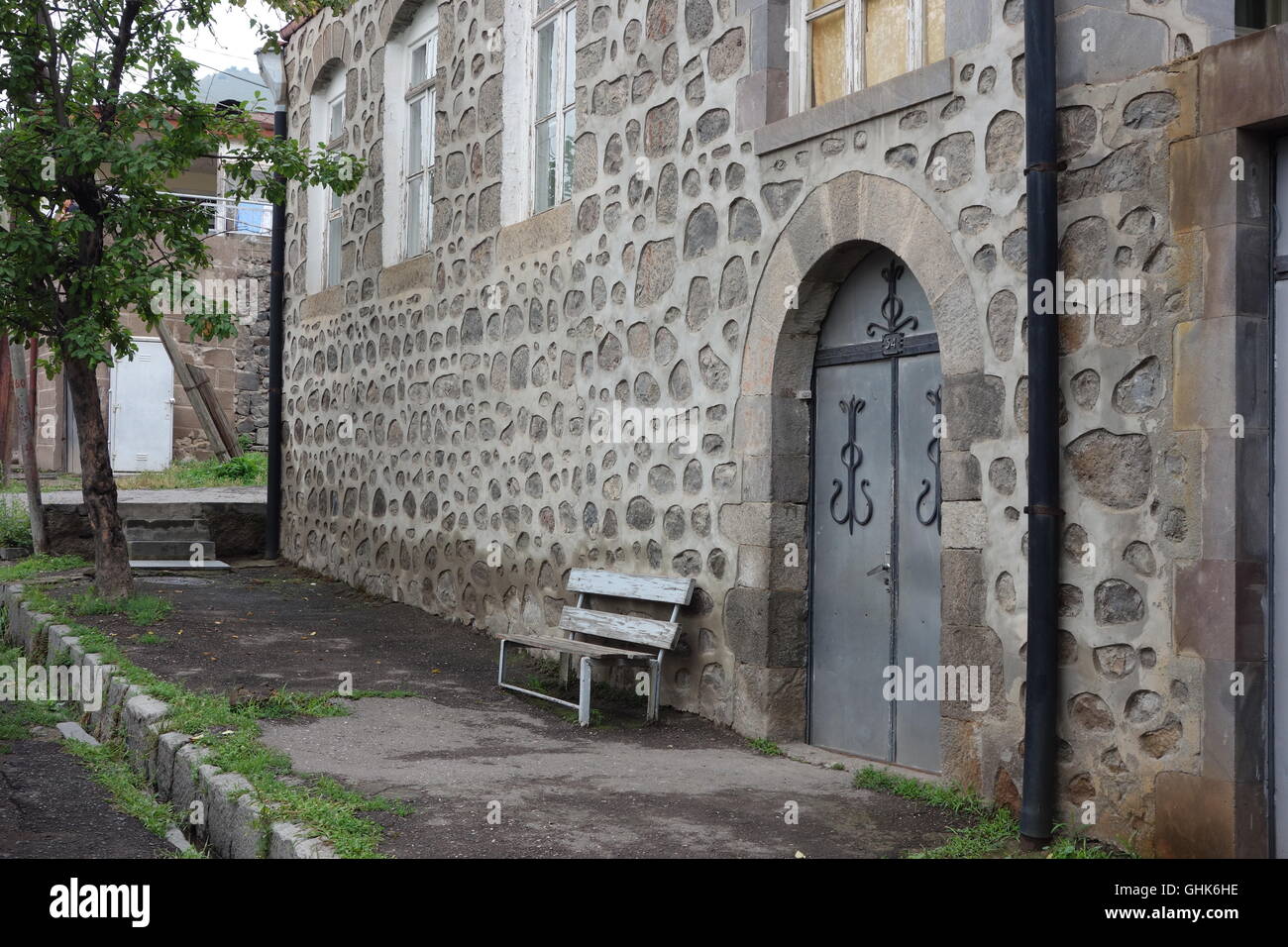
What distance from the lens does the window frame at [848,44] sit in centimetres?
543

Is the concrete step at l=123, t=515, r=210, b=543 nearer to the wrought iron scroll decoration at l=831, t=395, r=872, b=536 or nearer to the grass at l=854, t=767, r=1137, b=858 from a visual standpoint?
the wrought iron scroll decoration at l=831, t=395, r=872, b=536

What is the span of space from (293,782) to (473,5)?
652 cm

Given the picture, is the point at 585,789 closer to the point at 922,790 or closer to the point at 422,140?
the point at 922,790

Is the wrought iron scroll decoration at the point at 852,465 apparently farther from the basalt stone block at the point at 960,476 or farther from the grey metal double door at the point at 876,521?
the basalt stone block at the point at 960,476

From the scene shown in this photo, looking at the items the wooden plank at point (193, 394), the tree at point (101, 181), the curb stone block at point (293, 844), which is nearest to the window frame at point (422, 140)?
the tree at point (101, 181)

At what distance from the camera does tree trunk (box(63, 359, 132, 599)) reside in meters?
9.05

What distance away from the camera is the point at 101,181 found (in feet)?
29.2

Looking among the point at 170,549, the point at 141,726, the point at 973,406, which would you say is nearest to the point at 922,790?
the point at 973,406

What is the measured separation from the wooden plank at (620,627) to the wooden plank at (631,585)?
12 cm

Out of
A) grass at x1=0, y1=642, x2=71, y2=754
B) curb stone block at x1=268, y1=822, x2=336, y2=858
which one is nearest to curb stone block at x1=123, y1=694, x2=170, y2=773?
grass at x1=0, y1=642, x2=71, y2=754

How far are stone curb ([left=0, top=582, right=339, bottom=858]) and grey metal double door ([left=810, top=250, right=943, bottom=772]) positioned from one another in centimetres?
266

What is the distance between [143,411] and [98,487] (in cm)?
962
